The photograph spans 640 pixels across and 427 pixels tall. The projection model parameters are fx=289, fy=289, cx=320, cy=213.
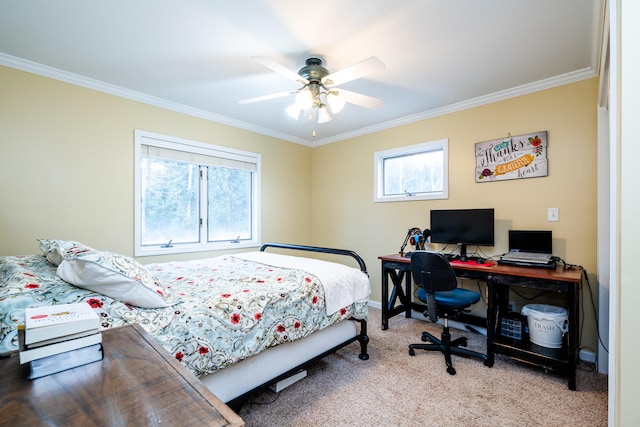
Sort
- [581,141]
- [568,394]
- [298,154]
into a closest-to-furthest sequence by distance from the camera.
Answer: [568,394] < [581,141] < [298,154]

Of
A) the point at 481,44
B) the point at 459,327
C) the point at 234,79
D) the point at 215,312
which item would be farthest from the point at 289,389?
the point at 481,44

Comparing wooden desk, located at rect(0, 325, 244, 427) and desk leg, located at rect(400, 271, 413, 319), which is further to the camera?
desk leg, located at rect(400, 271, 413, 319)

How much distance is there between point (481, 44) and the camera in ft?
6.81

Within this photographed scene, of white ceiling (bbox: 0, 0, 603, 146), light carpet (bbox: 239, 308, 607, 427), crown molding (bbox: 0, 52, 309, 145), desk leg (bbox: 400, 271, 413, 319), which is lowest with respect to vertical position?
light carpet (bbox: 239, 308, 607, 427)

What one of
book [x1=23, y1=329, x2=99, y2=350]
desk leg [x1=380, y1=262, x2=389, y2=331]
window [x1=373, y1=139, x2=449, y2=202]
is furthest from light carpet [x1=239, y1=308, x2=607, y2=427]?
window [x1=373, y1=139, x2=449, y2=202]

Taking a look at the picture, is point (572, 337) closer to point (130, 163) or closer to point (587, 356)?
point (587, 356)

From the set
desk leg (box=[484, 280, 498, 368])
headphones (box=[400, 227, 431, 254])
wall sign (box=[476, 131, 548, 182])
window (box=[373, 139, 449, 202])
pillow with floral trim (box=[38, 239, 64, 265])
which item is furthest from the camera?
window (box=[373, 139, 449, 202])

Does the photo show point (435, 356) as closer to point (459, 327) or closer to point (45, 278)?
point (459, 327)

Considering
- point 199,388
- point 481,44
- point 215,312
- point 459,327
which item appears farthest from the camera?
point 459,327

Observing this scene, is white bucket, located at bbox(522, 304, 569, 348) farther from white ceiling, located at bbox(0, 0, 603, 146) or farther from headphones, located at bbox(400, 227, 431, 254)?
white ceiling, located at bbox(0, 0, 603, 146)

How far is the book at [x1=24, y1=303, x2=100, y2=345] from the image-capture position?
0.84 m

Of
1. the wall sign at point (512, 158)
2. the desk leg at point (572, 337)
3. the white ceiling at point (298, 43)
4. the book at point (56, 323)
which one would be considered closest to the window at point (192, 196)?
the white ceiling at point (298, 43)

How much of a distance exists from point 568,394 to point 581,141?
1980 mm

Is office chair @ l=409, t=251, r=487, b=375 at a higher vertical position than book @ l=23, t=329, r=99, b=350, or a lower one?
lower
